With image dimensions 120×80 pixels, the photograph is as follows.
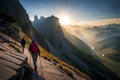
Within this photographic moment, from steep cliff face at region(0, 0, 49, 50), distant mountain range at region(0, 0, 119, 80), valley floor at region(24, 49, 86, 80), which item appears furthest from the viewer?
distant mountain range at region(0, 0, 119, 80)

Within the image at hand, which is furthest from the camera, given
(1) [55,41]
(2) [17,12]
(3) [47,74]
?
(1) [55,41]

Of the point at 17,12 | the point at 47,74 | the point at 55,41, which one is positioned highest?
the point at 17,12

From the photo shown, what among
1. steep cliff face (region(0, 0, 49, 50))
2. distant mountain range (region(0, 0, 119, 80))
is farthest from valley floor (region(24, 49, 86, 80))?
steep cliff face (region(0, 0, 49, 50))

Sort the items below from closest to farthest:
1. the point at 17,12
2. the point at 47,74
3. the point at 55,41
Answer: the point at 47,74 < the point at 17,12 < the point at 55,41

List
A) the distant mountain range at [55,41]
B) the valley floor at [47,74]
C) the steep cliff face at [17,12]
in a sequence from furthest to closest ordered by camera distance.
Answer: the distant mountain range at [55,41] < the steep cliff face at [17,12] < the valley floor at [47,74]

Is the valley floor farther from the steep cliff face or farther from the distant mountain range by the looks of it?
the steep cliff face

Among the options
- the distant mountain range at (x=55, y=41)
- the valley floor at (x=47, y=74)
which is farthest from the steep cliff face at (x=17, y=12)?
the valley floor at (x=47, y=74)

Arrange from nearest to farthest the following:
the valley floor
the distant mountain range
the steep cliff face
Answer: the valley floor < the steep cliff face < the distant mountain range

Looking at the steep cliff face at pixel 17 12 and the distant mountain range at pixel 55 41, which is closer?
the steep cliff face at pixel 17 12

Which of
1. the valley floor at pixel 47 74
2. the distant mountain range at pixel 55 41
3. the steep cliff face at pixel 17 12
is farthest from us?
the distant mountain range at pixel 55 41

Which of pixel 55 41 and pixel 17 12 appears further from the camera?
pixel 55 41

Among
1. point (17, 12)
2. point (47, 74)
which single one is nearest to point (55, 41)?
point (17, 12)

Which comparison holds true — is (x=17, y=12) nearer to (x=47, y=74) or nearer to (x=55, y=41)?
(x=55, y=41)

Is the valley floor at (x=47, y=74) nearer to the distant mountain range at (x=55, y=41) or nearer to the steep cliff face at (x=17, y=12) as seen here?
the distant mountain range at (x=55, y=41)
